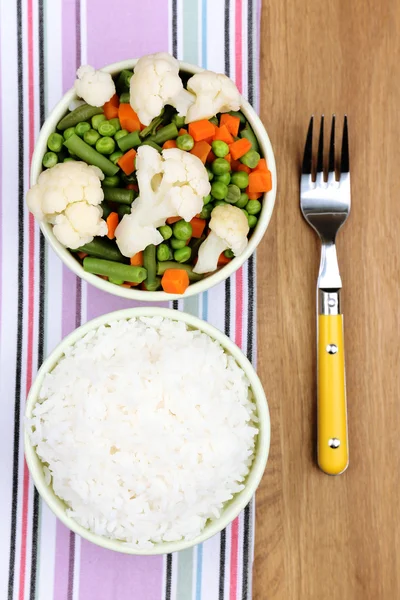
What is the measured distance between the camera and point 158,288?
141cm

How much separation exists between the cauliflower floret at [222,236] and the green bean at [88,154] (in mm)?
240

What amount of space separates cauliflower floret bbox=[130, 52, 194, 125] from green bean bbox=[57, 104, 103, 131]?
3.8 inches

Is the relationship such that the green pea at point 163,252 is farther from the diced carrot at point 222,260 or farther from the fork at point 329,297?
→ the fork at point 329,297

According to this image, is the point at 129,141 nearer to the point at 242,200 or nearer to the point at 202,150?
the point at 202,150

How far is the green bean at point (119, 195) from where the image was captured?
138cm

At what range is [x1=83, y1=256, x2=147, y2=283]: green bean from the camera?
135 centimetres

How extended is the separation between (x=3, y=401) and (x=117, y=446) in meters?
0.37

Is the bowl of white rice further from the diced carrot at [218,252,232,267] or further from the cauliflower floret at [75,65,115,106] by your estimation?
the cauliflower floret at [75,65,115,106]

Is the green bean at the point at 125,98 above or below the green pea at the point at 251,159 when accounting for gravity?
above

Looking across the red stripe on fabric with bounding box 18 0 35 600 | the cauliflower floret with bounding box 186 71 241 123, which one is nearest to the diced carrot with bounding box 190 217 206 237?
the cauliflower floret with bounding box 186 71 241 123

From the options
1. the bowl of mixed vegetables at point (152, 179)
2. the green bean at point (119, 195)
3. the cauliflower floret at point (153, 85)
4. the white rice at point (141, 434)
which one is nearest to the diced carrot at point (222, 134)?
the bowl of mixed vegetables at point (152, 179)

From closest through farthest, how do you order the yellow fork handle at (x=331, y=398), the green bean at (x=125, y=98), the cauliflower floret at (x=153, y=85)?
the cauliflower floret at (x=153, y=85)
the green bean at (x=125, y=98)
the yellow fork handle at (x=331, y=398)

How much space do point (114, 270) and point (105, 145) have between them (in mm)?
258

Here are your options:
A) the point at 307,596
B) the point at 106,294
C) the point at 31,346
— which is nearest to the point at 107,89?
the point at 106,294
